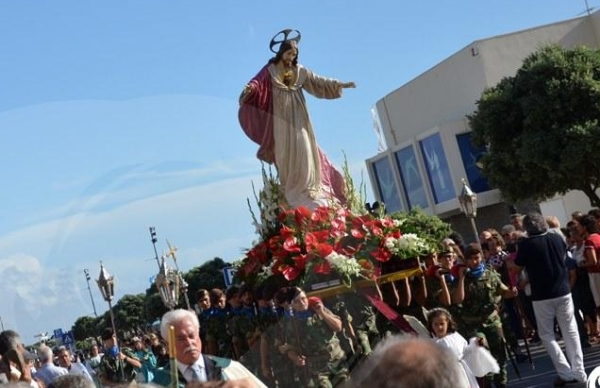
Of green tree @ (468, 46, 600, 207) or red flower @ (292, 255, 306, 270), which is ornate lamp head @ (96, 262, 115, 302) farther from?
green tree @ (468, 46, 600, 207)

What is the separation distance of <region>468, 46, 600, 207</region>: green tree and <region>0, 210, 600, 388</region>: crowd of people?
2239 centimetres

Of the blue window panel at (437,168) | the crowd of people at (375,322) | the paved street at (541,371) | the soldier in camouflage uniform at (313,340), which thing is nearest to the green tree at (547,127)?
the blue window panel at (437,168)

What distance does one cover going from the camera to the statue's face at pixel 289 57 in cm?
915

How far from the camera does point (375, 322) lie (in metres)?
7.40

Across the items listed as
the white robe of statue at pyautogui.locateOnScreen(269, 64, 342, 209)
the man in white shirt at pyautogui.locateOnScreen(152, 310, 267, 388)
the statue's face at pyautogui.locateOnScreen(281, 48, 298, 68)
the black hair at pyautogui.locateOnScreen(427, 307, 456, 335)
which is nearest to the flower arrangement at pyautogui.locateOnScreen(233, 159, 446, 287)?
the black hair at pyautogui.locateOnScreen(427, 307, 456, 335)

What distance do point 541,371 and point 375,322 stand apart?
4.98 m

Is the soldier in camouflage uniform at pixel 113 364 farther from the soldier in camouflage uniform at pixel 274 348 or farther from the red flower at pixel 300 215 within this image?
the red flower at pixel 300 215

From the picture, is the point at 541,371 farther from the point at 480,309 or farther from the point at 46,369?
the point at 46,369

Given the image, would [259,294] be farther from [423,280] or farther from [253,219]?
[423,280]

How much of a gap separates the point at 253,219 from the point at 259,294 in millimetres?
739

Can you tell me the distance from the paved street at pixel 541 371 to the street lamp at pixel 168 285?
369 cm

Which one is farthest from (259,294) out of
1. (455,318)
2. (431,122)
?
(431,122)

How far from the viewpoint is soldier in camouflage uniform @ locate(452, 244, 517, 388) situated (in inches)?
362

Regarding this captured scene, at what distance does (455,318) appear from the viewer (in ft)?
30.0
